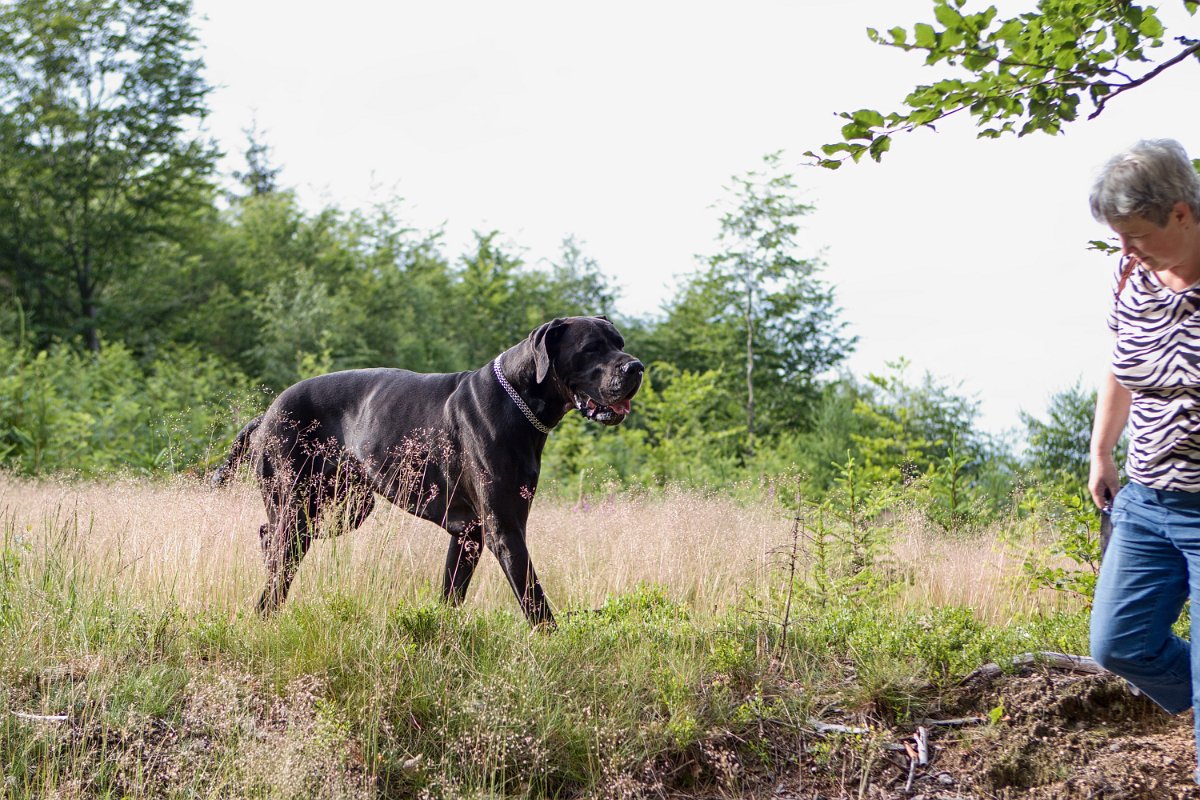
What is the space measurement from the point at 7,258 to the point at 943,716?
64.8ft

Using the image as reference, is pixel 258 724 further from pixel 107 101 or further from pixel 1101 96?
pixel 107 101

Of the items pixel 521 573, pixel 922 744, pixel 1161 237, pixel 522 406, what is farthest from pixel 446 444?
pixel 1161 237

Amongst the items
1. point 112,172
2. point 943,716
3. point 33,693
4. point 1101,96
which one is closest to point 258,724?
point 33,693

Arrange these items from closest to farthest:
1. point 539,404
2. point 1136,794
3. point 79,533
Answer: point 1136,794 → point 539,404 → point 79,533

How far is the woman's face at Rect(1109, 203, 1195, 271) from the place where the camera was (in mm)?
2791

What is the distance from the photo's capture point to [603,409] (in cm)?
463

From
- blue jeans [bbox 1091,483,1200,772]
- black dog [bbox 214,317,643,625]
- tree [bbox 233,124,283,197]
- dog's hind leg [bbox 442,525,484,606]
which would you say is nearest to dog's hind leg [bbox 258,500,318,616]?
black dog [bbox 214,317,643,625]

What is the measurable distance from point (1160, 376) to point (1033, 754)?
1555 mm

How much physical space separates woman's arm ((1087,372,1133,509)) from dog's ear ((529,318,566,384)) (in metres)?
2.22

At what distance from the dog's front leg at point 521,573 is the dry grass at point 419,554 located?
0.78ft

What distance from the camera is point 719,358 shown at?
18094 mm

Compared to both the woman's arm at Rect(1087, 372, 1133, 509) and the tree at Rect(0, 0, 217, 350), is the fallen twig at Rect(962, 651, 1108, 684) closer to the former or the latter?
the woman's arm at Rect(1087, 372, 1133, 509)

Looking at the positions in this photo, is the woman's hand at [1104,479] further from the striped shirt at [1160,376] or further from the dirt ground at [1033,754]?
the dirt ground at [1033,754]

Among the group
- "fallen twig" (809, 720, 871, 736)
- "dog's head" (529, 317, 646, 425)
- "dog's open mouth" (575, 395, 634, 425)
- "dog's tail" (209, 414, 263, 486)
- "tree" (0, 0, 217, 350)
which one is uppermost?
"tree" (0, 0, 217, 350)
